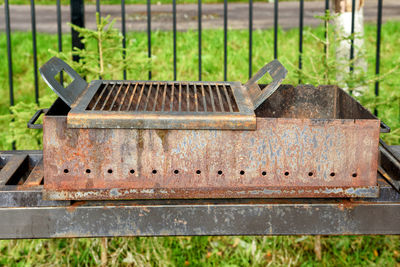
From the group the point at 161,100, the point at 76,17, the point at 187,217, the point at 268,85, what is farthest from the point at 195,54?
the point at 187,217

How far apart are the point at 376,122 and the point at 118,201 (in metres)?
0.89

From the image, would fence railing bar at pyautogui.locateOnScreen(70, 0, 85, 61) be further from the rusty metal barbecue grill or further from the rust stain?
the rust stain

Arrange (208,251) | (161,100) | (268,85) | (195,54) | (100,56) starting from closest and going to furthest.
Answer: (268,85) → (161,100) → (100,56) → (208,251) → (195,54)

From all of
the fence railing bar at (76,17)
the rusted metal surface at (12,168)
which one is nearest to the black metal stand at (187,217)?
the rusted metal surface at (12,168)

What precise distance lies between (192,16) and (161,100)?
7.71m

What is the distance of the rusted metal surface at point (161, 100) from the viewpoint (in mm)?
1624

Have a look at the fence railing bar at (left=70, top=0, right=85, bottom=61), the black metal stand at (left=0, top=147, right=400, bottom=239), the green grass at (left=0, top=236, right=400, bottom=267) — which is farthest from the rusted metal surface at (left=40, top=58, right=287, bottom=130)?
the green grass at (left=0, top=236, right=400, bottom=267)

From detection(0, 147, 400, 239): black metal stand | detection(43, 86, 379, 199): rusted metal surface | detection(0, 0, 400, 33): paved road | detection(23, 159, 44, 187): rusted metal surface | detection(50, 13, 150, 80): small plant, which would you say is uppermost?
detection(0, 0, 400, 33): paved road

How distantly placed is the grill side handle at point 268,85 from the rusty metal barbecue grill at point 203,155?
21 mm

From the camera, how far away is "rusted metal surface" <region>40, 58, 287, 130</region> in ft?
5.33

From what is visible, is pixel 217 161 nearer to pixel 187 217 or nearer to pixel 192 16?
pixel 187 217

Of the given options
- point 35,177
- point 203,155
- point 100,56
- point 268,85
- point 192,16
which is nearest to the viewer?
point 203,155

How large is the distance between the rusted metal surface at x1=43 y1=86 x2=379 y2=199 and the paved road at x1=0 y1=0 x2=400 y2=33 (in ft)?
19.1

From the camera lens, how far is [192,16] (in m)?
9.48
